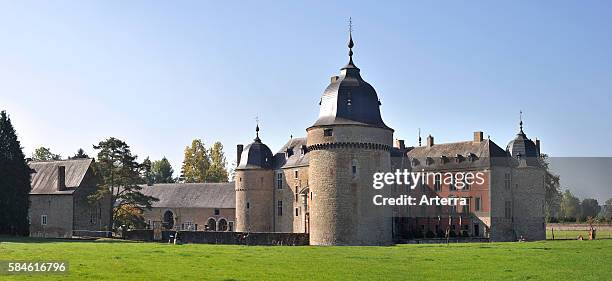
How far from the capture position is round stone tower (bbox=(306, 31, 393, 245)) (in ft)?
164

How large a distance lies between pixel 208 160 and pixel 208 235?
47.6m

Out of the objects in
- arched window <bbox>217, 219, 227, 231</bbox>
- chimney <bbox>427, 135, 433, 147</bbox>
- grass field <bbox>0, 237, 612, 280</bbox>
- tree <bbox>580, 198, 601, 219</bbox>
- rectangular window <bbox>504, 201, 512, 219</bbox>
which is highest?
chimney <bbox>427, 135, 433, 147</bbox>

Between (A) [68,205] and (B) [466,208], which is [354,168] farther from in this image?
(A) [68,205]

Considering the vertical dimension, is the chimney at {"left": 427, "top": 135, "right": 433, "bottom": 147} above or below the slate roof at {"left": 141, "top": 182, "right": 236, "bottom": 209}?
above

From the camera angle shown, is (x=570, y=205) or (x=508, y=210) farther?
(x=570, y=205)

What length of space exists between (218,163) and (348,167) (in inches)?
1856

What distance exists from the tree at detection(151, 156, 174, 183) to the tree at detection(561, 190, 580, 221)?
193ft

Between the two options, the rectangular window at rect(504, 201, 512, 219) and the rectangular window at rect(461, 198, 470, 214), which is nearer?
the rectangular window at rect(504, 201, 512, 219)

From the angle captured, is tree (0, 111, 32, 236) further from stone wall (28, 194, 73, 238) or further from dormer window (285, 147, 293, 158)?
dormer window (285, 147, 293, 158)

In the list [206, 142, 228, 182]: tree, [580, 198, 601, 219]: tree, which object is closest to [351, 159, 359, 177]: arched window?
[206, 142, 228, 182]: tree

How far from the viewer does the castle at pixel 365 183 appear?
165ft

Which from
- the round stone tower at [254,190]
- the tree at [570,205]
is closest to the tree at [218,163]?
the round stone tower at [254,190]

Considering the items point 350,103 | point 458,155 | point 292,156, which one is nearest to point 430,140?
point 458,155

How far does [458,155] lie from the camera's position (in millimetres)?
65250
